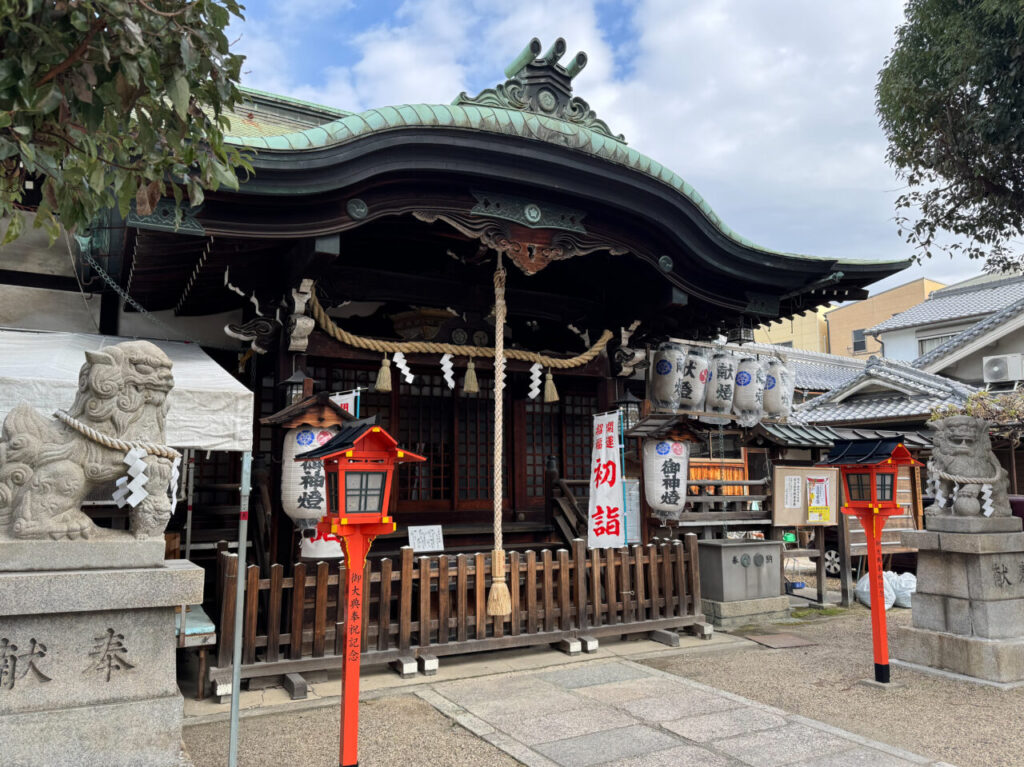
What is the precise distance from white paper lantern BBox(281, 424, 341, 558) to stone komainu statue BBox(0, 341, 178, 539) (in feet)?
9.51

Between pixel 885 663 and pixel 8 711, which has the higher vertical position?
pixel 8 711

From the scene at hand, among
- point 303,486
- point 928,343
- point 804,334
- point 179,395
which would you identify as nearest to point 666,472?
point 303,486

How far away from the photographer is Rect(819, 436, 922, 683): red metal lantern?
627cm

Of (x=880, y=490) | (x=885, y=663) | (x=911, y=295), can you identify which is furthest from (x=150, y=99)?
(x=911, y=295)

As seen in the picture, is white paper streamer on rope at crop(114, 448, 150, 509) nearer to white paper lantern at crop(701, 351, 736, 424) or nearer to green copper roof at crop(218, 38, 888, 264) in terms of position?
green copper roof at crop(218, 38, 888, 264)

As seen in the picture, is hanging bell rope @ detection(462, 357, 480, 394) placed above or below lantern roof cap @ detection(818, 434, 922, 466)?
above

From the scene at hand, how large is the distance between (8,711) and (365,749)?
231 centimetres

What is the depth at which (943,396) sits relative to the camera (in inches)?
690

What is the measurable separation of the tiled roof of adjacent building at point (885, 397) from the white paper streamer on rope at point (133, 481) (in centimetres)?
1785

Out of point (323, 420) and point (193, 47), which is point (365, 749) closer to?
point (323, 420)

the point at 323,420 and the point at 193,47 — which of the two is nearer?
the point at 193,47

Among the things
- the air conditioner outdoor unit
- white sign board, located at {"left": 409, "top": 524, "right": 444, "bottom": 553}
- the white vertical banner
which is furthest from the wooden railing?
the air conditioner outdoor unit

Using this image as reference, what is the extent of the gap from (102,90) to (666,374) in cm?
787

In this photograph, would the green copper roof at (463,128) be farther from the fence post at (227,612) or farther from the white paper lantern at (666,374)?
the fence post at (227,612)
